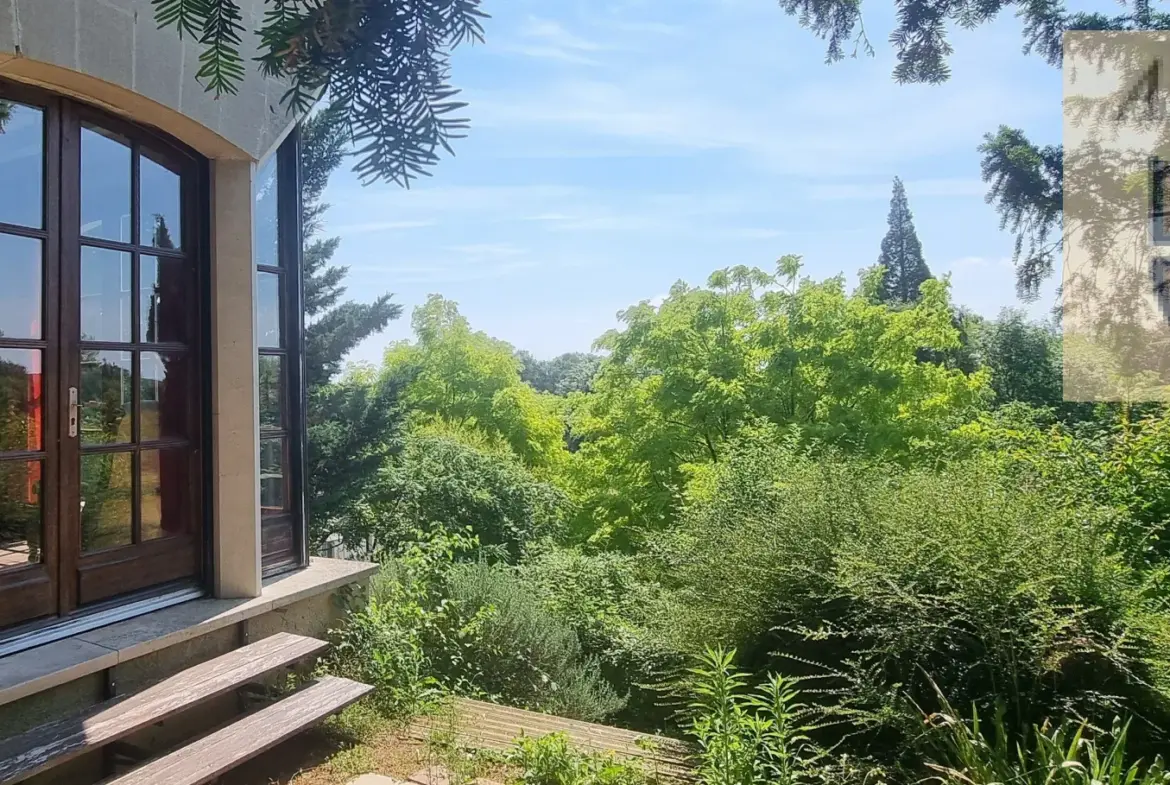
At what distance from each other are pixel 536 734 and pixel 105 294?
267 cm

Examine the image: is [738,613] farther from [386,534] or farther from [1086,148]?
[386,534]

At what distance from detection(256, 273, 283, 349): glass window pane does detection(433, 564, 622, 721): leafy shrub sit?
181 centimetres

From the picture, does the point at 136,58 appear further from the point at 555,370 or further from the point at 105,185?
the point at 555,370

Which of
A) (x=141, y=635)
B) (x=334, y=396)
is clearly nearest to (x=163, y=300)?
(x=141, y=635)

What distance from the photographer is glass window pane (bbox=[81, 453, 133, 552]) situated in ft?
9.67

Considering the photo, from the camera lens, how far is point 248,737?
8.69 feet

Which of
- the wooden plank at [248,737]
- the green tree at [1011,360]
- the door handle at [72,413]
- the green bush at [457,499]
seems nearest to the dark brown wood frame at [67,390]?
the door handle at [72,413]

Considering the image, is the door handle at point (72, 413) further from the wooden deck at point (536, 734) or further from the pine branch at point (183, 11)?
the pine branch at point (183, 11)

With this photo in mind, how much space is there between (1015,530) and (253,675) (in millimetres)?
3228

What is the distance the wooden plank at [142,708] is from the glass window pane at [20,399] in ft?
3.37

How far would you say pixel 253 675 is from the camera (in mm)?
2889

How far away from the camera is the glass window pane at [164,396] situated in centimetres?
320

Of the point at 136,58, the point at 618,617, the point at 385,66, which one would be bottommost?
the point at 618,617

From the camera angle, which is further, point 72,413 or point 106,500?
point 106,500
